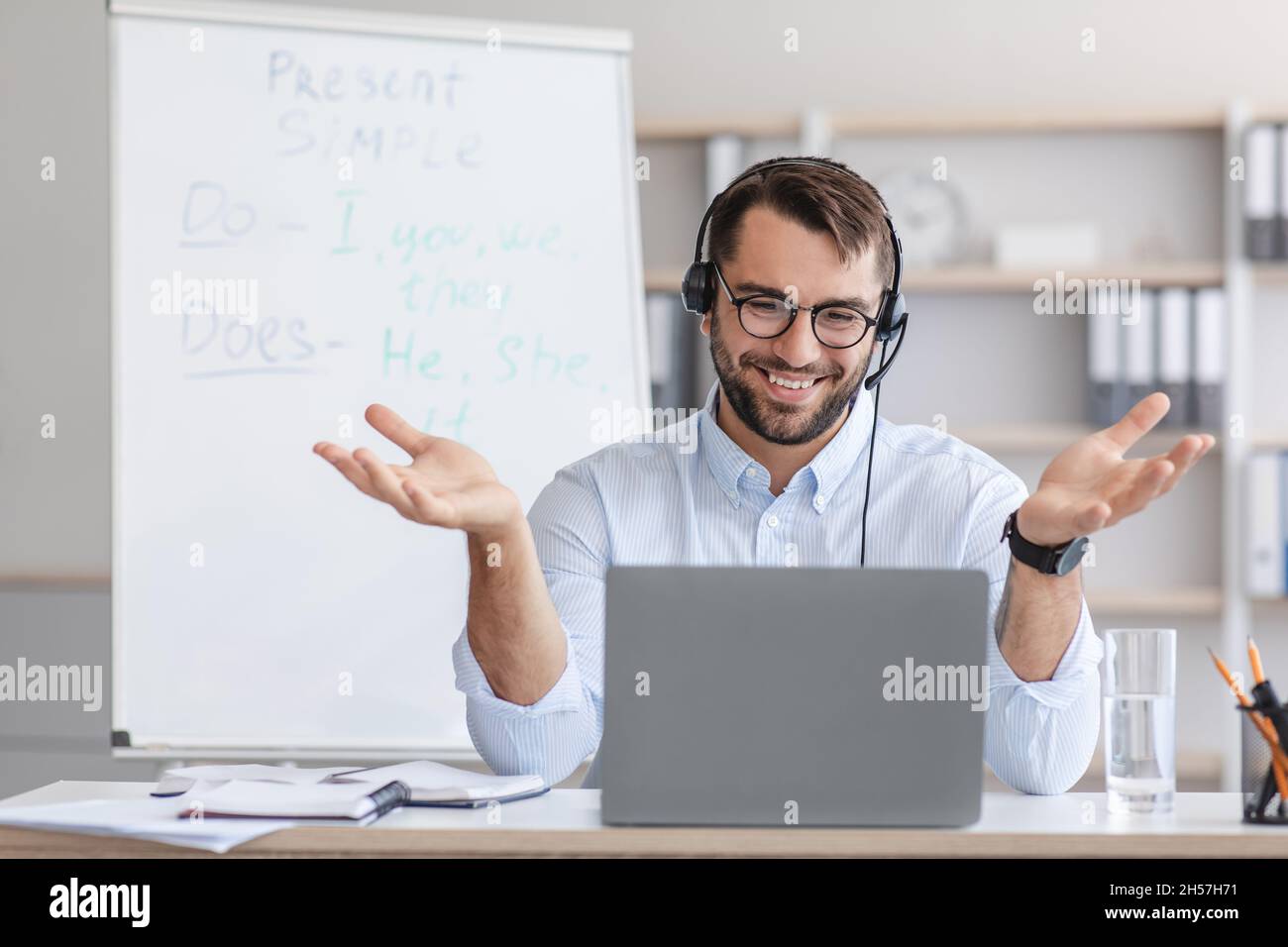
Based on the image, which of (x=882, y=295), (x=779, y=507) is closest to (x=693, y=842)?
(x=779, y=507)

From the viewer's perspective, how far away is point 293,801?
3.11 ft

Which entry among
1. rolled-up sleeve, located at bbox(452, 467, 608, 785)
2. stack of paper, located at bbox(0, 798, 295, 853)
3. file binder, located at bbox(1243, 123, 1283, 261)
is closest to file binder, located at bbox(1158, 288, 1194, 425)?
file binder, located at bbox(1243, 123, 1283, 261)

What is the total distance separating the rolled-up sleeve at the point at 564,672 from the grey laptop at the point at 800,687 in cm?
36

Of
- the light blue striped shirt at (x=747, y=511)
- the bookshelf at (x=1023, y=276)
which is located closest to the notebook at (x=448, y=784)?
the light blue striped shirt at (x=747, y=511)

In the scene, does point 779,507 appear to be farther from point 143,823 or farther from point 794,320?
point 143,823

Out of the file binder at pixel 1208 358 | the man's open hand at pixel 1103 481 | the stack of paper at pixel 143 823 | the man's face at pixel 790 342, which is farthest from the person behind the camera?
the file binder at pixel 1208 358

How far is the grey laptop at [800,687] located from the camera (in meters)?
0.90

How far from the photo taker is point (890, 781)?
2.97 feet

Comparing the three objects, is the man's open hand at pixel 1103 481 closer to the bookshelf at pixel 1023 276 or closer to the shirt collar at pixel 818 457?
the shirt collar at pixel 818 457

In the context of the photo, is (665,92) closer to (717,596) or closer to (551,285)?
(551,285)

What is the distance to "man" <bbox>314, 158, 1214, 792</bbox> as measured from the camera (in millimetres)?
1196

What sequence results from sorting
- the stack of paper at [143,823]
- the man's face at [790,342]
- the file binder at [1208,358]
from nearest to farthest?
1. the stack of paper at [143,823]
2. the man's face at [790,342]
3. the file binder at [1208,358]
